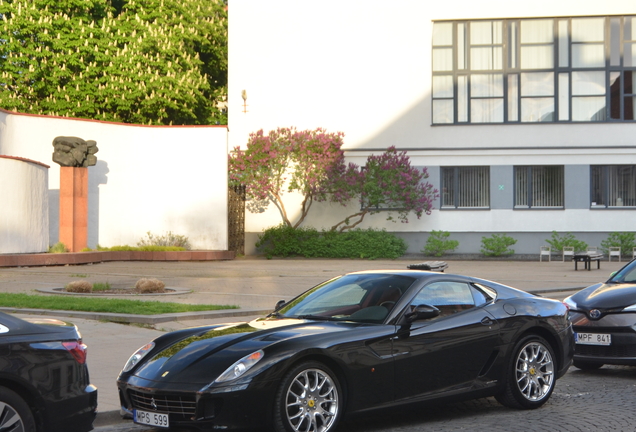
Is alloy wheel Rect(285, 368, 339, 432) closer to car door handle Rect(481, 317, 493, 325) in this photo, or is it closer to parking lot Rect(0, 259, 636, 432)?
parking lot Rect(0, 259, 636, 432)

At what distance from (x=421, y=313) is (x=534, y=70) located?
32368 millimetres

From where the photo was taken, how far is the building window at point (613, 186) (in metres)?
37.2

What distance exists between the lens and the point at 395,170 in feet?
118

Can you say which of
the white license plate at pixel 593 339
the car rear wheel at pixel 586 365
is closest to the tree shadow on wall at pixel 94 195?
the car rear wheel at pixel 586 365

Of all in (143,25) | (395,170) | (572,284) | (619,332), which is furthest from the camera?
(143,25)

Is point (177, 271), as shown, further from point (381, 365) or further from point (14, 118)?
point (381, 365)

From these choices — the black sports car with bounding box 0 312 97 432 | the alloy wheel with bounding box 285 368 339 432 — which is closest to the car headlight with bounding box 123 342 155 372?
the black sports car with bounding box 0 312 97 432

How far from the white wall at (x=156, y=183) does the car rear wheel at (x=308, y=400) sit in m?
27.1

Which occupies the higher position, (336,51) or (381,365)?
(336,51)

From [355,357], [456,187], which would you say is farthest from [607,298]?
[456,187]

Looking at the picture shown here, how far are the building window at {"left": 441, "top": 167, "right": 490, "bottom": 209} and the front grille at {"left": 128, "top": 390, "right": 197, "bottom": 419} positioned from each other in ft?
104

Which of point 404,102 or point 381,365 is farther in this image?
point 404,102

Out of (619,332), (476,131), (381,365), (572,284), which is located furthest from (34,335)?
(476,131)

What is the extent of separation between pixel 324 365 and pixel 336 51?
1290 inches
